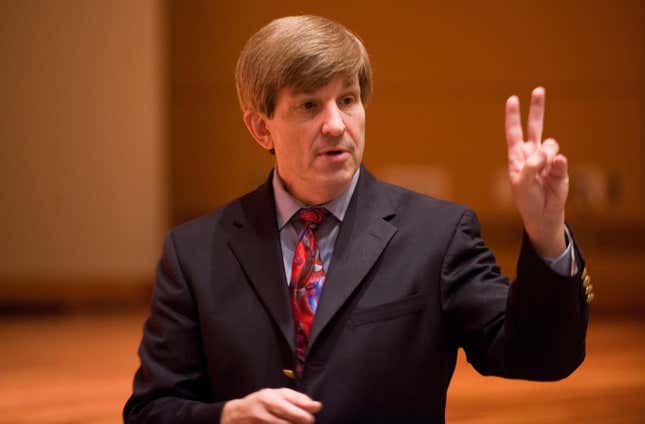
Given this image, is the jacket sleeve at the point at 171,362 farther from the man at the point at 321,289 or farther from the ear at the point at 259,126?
the ear at the point at 259,126

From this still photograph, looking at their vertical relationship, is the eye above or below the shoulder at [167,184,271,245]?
above

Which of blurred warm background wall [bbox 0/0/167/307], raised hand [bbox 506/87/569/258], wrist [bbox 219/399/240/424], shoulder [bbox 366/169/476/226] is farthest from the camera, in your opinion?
blurred warm background wall [bbox 0/0/167/307]

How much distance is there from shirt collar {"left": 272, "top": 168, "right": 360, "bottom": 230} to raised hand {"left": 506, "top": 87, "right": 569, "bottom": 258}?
35cm

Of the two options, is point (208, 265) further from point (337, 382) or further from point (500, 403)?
point (500, 403)

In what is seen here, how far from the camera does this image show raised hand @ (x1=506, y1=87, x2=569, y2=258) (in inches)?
44.6

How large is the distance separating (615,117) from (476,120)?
0.78 metres

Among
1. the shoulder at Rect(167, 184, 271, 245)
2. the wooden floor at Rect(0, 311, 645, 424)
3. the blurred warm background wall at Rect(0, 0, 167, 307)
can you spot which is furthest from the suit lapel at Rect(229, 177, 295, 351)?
the blurred warm background wall at Rect(0, 0, 167, 307)

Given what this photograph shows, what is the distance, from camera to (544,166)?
114 cm

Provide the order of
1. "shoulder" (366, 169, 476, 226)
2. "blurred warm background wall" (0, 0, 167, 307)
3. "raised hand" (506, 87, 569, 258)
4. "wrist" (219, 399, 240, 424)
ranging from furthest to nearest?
"blurred warm background wall" (0, 0, 167, 307) < "shoulder" (366, 169, 476, 226) < "wrist" (219, 399, 240, 424) < "raised hand" (506, 87, 569, 258)

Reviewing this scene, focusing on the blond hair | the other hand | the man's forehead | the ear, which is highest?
the blond hair

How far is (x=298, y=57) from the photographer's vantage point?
4.36 ft

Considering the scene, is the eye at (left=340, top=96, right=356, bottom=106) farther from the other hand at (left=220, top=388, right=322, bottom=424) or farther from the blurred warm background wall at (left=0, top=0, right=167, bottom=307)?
the blurred warm background wall at (left=0, top=0, right=167, bottom=307)

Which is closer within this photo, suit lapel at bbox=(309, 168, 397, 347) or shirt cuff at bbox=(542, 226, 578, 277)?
shirt cuff at bbox=(542, 226, 578, 277)

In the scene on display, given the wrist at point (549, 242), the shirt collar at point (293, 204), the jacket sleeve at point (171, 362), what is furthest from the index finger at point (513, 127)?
the jacket sleeve at point (171, 362)
